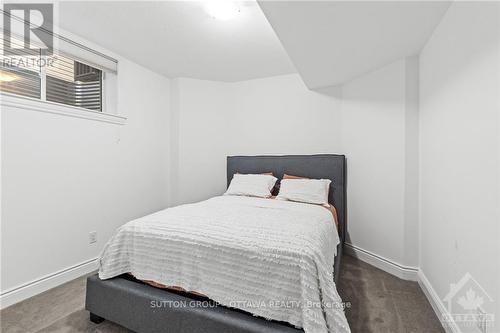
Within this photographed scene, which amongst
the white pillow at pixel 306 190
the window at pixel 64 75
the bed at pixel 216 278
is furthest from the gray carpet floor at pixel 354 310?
the window at pixel 64 75

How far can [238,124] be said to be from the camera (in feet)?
12.9

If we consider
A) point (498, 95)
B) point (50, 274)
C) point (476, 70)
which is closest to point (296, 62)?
point (476, 70)

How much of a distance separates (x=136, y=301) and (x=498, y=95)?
89.4 inches

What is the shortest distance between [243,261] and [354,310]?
110 centimetres

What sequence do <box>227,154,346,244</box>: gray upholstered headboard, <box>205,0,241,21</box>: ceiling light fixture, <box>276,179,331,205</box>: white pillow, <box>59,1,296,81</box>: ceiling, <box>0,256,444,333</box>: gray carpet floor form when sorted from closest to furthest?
<box>0,256,444,333</box>: gray carpet floor < <box>205,0,241,21</box>: ceiling light fixture < <box>59,1,296,81</box>: ceiling < <box>276,179,331,205</box>: white pillow < <box>227,154,346,244</box>: gray upholstered headboard

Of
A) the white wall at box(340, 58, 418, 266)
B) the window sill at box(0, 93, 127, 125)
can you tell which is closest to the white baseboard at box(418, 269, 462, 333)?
the white wall at box(340, 58, 418, 266)

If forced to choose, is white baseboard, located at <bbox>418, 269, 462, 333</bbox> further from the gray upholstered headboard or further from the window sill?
the window sill

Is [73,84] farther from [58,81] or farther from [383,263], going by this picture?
[383,263]

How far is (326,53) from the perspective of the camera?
90.6 inches

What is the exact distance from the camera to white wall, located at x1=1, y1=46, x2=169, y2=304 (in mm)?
2021

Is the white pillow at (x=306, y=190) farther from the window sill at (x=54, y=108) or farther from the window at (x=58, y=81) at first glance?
the window at (x=58, y=81)

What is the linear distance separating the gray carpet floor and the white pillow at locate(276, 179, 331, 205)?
874 mm

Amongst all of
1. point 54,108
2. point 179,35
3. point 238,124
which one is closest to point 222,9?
point 179,35

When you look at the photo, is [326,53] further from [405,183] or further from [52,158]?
[52,158]
